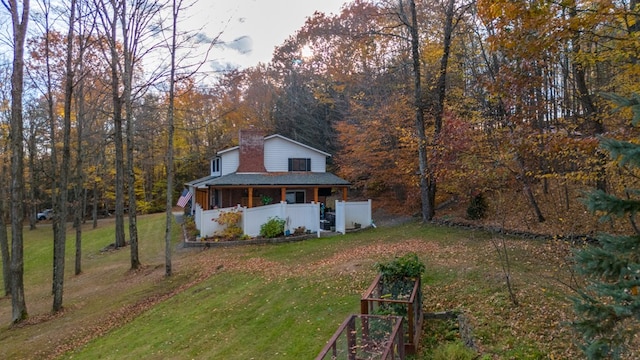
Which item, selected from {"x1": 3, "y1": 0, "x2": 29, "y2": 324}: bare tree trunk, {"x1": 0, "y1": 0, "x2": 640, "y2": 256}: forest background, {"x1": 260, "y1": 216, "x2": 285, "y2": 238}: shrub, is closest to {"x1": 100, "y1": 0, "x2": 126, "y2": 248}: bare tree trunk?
{"x1": 0, "y1": 0, "x2": 640, "y2": 256}: forest background

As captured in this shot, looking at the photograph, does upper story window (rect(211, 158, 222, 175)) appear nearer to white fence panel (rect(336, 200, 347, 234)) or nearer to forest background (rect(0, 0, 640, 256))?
forest background (rect(0, 0, 640, 256))

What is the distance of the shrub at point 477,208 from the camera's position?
15469mm

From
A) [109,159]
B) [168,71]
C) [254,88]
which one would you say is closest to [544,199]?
[168,71]

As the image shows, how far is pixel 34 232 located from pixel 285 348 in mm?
33144

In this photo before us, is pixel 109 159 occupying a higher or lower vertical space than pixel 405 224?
higher

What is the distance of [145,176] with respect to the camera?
37.8m

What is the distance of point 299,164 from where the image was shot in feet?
72.4

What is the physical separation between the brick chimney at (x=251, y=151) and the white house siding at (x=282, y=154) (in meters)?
0.38

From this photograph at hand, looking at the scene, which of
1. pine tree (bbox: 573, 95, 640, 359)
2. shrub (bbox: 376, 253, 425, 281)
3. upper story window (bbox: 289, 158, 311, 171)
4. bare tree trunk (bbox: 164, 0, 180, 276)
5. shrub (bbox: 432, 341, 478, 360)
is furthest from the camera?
upper story window (bbox: 289, 158, 311, 171)

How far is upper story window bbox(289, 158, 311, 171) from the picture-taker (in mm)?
21927

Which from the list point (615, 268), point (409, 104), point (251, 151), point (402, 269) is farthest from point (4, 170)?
point (615, 268)

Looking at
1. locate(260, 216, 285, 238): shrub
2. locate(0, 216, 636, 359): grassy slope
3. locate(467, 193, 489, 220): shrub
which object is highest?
locate(467, 193, 489, 220): shrub

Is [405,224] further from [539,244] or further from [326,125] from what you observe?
[326,125]

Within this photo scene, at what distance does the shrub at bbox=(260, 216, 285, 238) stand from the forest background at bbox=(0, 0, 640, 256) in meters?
5.04
